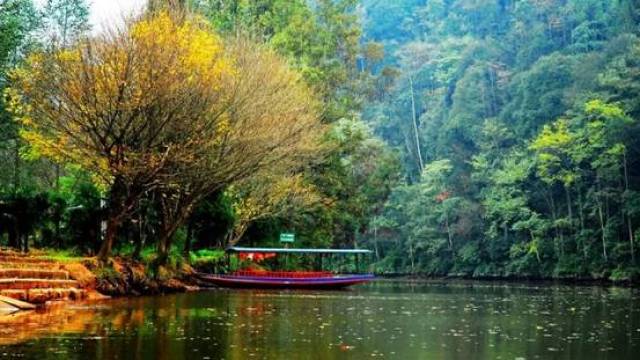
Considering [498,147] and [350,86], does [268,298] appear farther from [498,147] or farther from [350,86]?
[498,147]

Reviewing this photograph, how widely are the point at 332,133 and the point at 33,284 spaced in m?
31.4

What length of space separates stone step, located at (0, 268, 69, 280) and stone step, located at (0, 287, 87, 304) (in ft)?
1.79

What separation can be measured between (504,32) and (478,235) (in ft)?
90.3

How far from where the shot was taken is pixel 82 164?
33.0 meters

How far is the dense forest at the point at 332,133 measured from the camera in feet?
107

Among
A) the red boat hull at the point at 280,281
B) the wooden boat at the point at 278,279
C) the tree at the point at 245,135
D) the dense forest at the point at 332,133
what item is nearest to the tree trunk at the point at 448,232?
the dense forest at the point at 332,133

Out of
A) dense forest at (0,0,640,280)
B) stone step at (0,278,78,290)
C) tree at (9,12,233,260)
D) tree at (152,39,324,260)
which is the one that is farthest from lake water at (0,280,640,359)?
dense forest at (0,0,640,280)

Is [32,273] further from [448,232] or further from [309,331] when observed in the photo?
[448,232]

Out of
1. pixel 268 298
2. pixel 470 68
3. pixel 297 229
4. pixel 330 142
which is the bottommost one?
pixel 268 298

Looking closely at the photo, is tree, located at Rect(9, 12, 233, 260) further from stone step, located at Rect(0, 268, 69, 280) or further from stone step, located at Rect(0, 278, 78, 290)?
stone step, located at Rect(0, 278, 78, 290)

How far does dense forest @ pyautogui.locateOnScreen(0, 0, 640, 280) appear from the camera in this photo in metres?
32.7


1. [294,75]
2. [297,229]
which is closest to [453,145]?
[297,229]

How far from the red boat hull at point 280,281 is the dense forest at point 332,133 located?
2.82 metres

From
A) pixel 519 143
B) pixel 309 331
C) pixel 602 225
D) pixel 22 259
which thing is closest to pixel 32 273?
pixel 22 259
